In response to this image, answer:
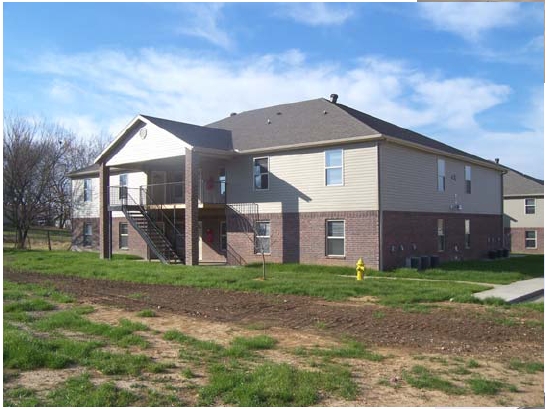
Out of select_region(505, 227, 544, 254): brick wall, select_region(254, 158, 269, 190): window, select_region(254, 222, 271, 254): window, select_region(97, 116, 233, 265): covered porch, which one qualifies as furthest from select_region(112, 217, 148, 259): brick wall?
select_region(505, 227, 544, 254): brick wall

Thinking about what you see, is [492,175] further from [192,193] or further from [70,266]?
[70,266]

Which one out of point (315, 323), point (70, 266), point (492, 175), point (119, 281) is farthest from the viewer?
point (492, 175)

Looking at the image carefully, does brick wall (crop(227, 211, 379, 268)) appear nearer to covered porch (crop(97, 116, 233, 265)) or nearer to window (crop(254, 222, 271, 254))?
window (crop(254, 222, 271, 254))

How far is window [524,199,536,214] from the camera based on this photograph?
38.2m

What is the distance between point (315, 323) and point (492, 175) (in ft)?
75.7

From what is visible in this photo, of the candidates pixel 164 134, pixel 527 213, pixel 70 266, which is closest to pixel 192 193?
pixel 164 134

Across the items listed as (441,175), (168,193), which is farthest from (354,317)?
(168,193)

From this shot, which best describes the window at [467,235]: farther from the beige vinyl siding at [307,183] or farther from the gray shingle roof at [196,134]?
the gray shingle roof at [196,134]

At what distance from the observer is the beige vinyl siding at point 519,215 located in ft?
124

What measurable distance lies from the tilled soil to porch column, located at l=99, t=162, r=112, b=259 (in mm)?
12186

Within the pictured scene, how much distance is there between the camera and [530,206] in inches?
1511

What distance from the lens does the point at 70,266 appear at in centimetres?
2141

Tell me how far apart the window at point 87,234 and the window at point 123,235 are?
3956 mm

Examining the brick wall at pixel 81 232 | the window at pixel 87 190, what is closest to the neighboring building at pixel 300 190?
the brick wall at pixel 81 232
